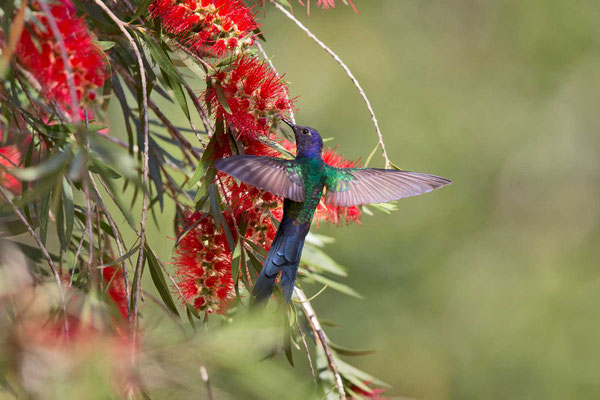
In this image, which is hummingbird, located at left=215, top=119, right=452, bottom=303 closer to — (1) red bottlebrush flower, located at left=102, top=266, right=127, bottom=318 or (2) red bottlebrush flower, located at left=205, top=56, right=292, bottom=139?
(2) red bottlebrush flower, located at left=205, top=56, right=292, bottom=139

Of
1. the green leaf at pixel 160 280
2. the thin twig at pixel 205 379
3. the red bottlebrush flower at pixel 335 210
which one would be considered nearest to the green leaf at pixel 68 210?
the green leaf at pixel 160 280

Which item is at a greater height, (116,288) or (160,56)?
(160,56)

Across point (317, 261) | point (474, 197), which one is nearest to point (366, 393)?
point (317, 261)

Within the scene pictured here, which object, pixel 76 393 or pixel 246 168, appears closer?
pixel 76 393

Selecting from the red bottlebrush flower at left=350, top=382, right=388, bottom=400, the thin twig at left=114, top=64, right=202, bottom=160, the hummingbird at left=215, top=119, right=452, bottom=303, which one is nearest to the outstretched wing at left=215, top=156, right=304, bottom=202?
the hummingbird at left=215, top=119, right=452, bottom=303

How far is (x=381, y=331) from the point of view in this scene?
12.9 feet

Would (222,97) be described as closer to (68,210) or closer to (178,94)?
(178,94)

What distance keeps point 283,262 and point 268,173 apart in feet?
0.30

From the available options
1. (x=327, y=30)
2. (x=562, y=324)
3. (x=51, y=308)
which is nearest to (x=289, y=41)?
(x=327, y=30)

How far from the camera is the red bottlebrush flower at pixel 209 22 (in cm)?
66

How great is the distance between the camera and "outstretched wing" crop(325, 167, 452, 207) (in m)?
0.81

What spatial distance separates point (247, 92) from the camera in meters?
0.67

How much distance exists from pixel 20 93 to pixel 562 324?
3.72 metres

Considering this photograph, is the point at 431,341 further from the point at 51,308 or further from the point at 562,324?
the point at 51,308
